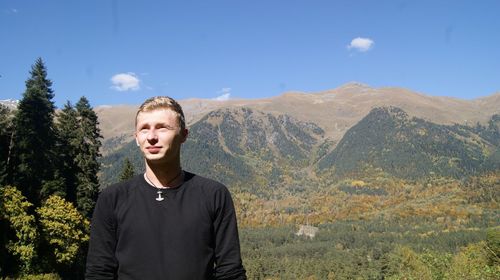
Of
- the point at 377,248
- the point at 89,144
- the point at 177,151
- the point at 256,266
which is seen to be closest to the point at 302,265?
the point at 256,266

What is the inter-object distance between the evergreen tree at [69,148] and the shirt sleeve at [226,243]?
41077mm

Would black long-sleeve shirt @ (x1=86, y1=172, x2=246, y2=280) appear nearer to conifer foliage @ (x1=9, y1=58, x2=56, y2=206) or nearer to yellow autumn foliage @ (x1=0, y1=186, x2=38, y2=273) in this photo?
yellow autumn foliage @ (x1=0, y1=186, x2=38, y2=273)

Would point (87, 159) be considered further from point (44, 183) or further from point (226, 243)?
point (226, 243)

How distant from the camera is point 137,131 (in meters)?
3.95

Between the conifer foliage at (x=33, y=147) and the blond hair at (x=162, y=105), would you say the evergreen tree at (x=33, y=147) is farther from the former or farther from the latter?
the blond hair at (x=162, y=105)

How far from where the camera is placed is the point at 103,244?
3723mm

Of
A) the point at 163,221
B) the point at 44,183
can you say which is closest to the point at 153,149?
the point at 163,221

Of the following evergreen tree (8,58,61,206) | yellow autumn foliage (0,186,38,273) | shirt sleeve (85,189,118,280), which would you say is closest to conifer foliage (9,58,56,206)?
evergreen tree (8,58,61,206)

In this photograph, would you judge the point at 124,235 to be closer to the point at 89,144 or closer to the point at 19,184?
the point at 19,184

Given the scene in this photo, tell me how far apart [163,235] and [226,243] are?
0.56 meters

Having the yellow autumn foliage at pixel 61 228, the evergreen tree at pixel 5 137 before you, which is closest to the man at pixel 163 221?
the yellow autumn foliage at pixel 61 228

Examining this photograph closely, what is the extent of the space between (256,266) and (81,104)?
110 metres

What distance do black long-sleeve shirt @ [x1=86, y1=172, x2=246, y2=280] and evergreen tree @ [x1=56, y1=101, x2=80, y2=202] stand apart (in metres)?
40.8

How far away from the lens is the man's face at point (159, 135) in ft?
12.5
